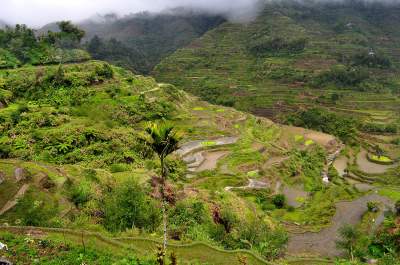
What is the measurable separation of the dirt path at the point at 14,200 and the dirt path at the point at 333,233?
17.8 metres

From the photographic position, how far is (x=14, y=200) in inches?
716

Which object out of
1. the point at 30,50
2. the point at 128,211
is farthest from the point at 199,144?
the point at 30,50

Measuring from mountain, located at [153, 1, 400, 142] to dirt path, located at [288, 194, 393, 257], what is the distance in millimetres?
34952

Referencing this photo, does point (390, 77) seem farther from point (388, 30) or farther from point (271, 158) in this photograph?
point (271, 158)

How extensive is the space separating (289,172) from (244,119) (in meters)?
17.2

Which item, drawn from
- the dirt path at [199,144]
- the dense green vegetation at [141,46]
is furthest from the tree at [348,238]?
the dense green vegetation at [141,46]

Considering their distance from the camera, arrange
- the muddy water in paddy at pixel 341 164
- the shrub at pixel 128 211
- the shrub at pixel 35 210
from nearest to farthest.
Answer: the shrub at pixel 35 210 → the shrub at pixel 128 211 → the muddy water in paddy at pixel 341 164

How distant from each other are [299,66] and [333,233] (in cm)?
9000

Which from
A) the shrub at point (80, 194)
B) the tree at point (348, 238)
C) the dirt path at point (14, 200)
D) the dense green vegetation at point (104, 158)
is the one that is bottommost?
the tree at point (348, 238)

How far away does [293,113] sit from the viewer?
84500 millimetres

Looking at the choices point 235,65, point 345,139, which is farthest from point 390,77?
point 345,139

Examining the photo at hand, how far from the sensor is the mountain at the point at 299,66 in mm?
91188

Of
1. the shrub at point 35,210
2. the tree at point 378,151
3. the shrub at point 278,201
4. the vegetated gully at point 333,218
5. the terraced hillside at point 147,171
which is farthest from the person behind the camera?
the tree at point 378,151

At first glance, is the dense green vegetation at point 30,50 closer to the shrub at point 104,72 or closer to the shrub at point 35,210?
the shrub at point 104,72
